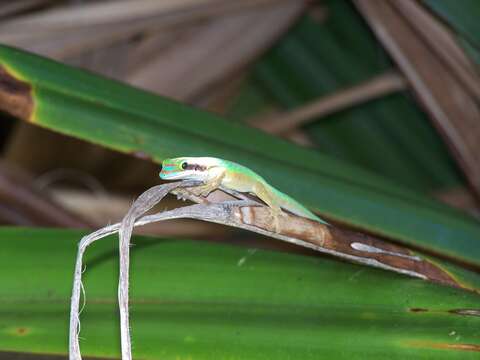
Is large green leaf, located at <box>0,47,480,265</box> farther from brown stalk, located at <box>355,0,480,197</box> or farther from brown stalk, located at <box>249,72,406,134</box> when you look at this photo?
brown stalk, located at <box>249,72,406,134</box>

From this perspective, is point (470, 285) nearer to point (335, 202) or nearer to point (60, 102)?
point (335, 202)

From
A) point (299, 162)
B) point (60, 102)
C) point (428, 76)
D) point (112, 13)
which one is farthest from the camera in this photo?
point (428, 76)

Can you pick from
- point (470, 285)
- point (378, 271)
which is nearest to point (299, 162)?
point (378, 271)

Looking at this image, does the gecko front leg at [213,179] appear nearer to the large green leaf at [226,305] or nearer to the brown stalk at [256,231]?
the brown stalk at [256,231]

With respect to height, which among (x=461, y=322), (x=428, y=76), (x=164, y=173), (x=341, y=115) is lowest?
(x=461, y=322)

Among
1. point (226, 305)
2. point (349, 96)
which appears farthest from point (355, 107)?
point (226, 305)

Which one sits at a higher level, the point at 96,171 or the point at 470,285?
the point at 96,171
